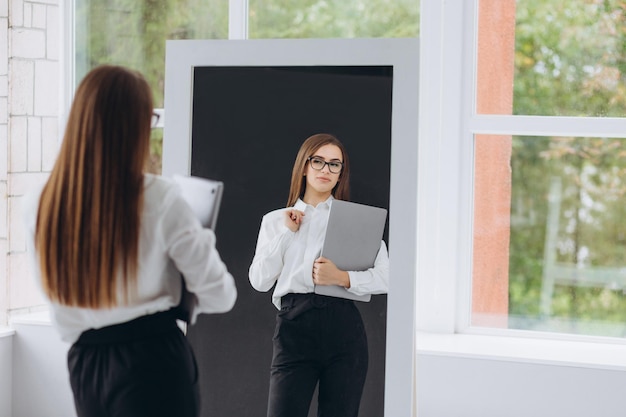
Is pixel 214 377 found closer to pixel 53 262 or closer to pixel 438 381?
pixel 53 262

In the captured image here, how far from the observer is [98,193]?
1.80 m

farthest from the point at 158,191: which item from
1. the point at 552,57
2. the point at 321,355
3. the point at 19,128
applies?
the point at 19,128

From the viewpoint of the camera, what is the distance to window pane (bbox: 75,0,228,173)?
3574 millimetres

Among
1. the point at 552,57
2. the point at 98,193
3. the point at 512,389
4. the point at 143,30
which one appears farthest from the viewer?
the point at 143,30

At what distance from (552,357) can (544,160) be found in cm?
74

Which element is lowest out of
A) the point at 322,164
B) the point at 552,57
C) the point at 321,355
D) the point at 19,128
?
the point at 321,355

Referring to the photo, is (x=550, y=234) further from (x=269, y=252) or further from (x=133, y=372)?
(x=133, y=372)

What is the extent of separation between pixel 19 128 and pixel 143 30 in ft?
2.27

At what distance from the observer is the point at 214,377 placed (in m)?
2.36

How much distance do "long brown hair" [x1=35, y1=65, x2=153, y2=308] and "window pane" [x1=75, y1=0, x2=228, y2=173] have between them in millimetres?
1685

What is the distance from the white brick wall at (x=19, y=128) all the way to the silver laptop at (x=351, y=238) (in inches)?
75.6

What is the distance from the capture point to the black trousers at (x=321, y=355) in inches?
87.6

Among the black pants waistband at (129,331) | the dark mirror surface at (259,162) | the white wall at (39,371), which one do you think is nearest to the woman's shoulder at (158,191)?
the black pants waistband at (129,331)

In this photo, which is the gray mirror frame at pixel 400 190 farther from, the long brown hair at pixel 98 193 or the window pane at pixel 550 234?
the window pane at pixel 550 234
